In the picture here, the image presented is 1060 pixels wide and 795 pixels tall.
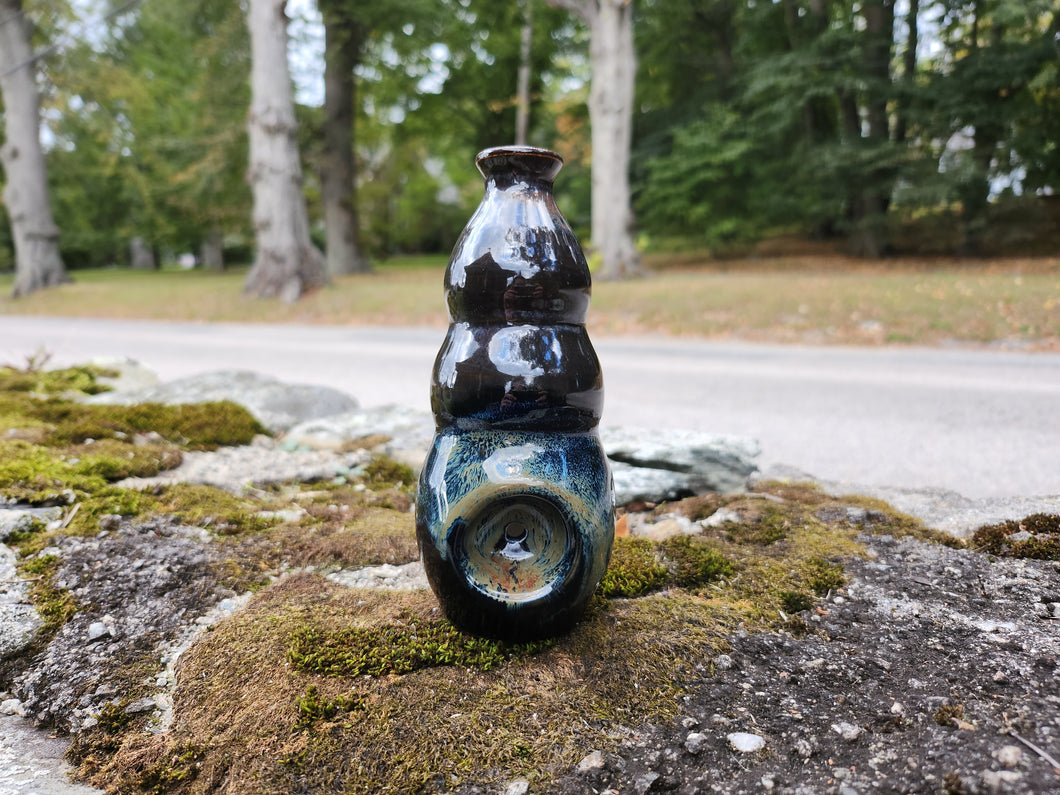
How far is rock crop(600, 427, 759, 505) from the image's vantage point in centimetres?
332

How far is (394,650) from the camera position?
2.00 meters

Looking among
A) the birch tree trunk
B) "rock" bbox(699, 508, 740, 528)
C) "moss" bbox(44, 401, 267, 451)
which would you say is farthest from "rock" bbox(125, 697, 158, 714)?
the birch tree trunk

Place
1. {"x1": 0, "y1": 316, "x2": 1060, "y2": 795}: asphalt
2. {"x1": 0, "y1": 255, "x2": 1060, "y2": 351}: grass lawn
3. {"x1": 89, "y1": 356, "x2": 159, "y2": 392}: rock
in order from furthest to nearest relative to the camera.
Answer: {"x1": 0, "y1": 255, "x2": 1060, "y2": 351}: grass lawn → {"x1": 89, "y1": 356, "x2": 159, "y2": 392}: rock → {"x1": 0, "y1": 316, "x2": 1060, "y2": 795}: asphalt

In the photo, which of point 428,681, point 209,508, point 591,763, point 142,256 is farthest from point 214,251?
point 591,763

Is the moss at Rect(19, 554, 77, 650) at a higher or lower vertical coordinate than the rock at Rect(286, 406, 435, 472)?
lower

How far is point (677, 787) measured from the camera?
1569mm

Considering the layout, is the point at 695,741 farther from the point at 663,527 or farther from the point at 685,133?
the point at 685,133

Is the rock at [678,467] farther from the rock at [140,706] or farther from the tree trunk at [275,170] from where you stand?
the tree trunk at [275,170]

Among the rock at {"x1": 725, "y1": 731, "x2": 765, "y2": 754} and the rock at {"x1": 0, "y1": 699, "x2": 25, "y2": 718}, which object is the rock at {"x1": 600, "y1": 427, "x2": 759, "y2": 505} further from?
the rock at {"x1": 0, "y1": 699, "x2": 25, "y2": 718}

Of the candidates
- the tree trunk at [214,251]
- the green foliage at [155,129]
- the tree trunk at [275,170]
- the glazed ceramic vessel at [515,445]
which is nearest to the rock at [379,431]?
the glazed ceramic vessel at [515,445]

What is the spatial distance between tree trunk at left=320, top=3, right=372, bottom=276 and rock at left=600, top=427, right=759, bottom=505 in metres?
20.4

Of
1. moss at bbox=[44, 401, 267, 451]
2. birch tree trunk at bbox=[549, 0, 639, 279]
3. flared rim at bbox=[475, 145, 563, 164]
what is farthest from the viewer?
birch tree trunk at bbox=[549, 0, 639, 279]

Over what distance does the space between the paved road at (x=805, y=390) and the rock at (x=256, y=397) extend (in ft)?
2.87

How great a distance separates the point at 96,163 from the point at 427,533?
115 feet
